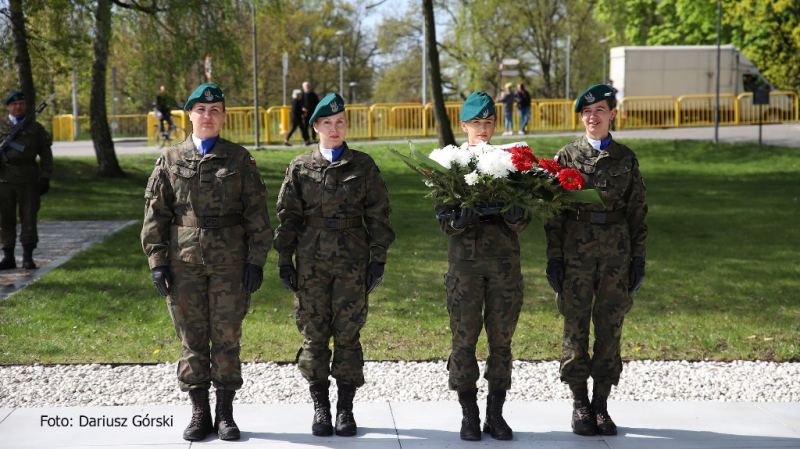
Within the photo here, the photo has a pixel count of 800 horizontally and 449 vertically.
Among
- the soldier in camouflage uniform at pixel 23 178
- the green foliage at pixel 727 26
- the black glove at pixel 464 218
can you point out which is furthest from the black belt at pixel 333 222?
the green foliage at pixel 727 26

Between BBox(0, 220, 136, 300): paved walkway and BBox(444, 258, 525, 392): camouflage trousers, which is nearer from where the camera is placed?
BBox(444, 258, 525, 392): camouflage trousers

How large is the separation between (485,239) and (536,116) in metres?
25.4

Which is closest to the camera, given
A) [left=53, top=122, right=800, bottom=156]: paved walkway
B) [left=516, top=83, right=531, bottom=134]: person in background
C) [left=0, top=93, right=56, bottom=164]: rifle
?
[left=0, top=93, right=56, bottom=164]: rifle

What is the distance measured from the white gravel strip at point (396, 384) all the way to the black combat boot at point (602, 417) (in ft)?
2.78

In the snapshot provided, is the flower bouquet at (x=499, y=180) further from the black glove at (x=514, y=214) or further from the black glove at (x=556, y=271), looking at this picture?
the black glove at (x=556, y=271)

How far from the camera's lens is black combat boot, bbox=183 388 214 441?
5.21m

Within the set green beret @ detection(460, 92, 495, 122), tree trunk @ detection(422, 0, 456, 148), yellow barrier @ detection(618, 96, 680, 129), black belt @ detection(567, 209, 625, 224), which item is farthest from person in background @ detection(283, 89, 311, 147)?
black belt @ detection(567, 209, 625, 224)

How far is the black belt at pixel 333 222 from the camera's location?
17.2ft

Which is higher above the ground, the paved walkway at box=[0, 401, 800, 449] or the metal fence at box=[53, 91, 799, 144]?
the metal fence at box=[53, 91, 799, 144]

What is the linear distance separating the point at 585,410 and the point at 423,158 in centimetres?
189

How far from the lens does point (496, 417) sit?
17.3ft

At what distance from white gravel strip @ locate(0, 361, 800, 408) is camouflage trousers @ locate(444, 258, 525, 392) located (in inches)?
41.5

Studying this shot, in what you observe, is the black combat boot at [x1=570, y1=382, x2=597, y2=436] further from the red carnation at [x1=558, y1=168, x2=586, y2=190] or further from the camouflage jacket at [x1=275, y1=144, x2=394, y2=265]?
the camouflage jacket at [x1=275, y1=144, x2=394, y2=265]

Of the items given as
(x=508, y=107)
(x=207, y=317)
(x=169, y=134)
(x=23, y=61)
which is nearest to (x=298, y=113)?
(x=169, y=134)
